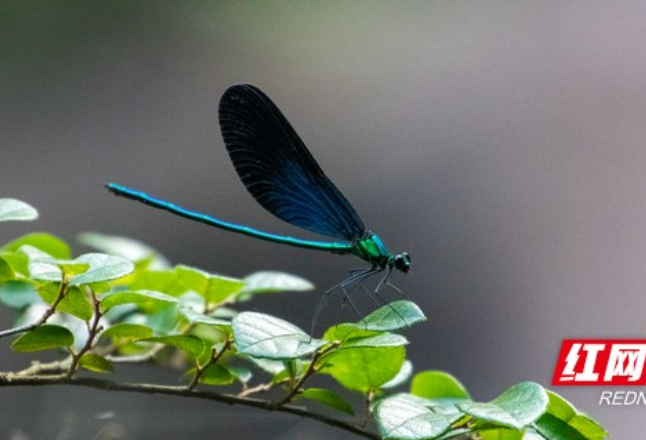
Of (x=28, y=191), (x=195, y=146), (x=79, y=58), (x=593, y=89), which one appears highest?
(x=593, y=89)

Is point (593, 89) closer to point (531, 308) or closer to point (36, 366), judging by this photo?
point (531, 308)

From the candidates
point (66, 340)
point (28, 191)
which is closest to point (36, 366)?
point (66, 340)

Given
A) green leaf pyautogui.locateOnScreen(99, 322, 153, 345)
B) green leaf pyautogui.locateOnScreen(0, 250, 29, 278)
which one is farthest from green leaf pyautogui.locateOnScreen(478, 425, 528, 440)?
green leaf pyautogui.locateOnScreen(0, 250, 29, 278)

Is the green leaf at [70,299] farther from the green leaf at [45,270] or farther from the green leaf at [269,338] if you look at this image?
the green leaf at [269,338]

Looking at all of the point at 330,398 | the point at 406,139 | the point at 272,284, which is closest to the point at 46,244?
the point at 272,284

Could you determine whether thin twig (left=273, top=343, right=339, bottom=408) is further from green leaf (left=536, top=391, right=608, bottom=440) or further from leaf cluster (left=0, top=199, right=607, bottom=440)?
green leaf (left=536, top=391, right=608, bottom=440)

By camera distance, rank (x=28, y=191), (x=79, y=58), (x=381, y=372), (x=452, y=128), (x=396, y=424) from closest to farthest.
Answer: (x=396, y=424), (x=381, y=372), (x=28, y=191), (x=452, y=128), (x=79, y=58)
